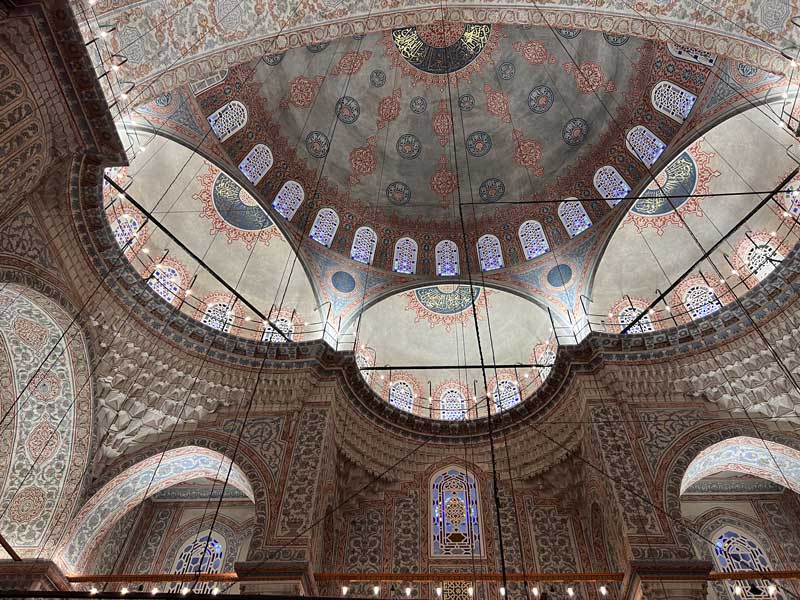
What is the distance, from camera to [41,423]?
29.8ft

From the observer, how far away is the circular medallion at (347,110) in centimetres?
1435

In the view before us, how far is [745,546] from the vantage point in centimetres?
1044

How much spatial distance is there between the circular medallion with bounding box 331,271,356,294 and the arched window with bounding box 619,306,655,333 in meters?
6.11

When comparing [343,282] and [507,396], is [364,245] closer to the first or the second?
[343,282]

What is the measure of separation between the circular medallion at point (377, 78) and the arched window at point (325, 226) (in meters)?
3.65

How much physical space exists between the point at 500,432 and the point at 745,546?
4960 mm

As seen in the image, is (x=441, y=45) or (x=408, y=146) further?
(x=408, y=146)

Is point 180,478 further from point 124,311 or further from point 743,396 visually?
point 743,396

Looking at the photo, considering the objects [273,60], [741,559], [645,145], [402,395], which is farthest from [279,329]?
[741,559]

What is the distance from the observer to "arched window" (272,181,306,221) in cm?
1293

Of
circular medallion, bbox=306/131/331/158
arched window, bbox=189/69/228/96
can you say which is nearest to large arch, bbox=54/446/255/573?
arched window, bbox=189/69/228/96

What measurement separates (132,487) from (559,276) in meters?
9.81

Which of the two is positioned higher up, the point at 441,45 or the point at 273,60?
the point at 441,45

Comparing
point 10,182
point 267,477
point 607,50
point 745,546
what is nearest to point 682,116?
point 607,50
